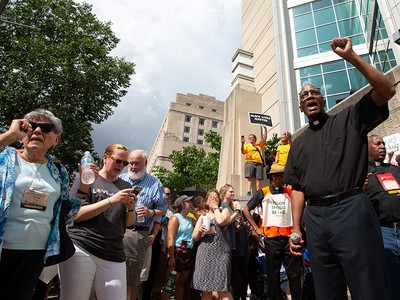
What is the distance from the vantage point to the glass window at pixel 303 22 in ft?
57.8

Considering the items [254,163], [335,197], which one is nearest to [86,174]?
[335,197]

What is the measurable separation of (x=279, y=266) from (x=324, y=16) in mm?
18289

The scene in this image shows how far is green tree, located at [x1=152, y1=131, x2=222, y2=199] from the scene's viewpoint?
711 inches

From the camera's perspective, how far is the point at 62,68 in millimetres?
10805

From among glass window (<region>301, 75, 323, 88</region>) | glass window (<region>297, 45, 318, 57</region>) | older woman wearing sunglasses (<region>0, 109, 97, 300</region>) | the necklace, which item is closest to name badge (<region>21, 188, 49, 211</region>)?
older woman wearing sunglasses (<region>0, 109, 97, 300</region>)

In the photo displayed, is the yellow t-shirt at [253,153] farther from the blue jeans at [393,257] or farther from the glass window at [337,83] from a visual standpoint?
the glass window at [337,83]

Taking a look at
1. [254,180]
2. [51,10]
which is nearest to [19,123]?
[254,180]

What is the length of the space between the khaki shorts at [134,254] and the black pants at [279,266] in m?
1.80

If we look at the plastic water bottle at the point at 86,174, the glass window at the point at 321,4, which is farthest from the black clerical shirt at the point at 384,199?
the glass window at the point at 321,4

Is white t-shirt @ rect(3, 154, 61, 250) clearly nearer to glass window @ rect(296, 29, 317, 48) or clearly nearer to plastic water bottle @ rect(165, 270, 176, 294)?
plastic water bottle @ rect(165, 270, 176, 294)

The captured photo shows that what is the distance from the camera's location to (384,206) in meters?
3.11

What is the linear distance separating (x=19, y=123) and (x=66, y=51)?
10.4 metres

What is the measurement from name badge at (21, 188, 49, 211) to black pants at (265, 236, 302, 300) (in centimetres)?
301

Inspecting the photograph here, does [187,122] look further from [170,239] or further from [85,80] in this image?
[170,239]
